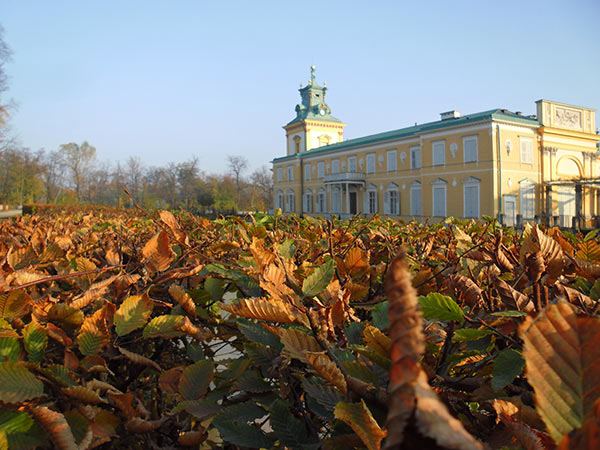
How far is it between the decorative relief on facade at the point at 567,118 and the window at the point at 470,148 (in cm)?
586

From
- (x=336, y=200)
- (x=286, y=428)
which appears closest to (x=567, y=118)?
(x=336, y=200)

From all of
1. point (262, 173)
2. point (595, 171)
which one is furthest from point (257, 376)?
point (262, 173)

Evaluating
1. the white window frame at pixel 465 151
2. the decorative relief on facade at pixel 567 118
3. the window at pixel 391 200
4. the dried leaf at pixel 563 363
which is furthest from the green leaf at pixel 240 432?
the window at pixel 391 200

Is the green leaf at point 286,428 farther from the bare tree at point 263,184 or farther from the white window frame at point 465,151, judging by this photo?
the bare tree at point 263,184

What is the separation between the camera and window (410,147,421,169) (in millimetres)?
31625

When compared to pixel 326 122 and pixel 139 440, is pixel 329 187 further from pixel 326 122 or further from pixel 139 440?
pixel 139 440

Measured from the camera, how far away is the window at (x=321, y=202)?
40531mm

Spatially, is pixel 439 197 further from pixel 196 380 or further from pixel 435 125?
pixel 196 380

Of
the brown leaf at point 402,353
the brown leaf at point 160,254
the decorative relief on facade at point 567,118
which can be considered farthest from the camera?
the decorative relief on facade at point 567,118

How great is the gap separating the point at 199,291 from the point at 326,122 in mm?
45806

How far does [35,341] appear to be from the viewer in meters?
0.88

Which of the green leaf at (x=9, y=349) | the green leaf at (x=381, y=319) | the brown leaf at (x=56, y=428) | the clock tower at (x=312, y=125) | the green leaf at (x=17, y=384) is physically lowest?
the brown leaf at (x=56, y=428)

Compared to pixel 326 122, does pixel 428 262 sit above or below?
below

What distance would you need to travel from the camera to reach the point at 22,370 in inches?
29.6
